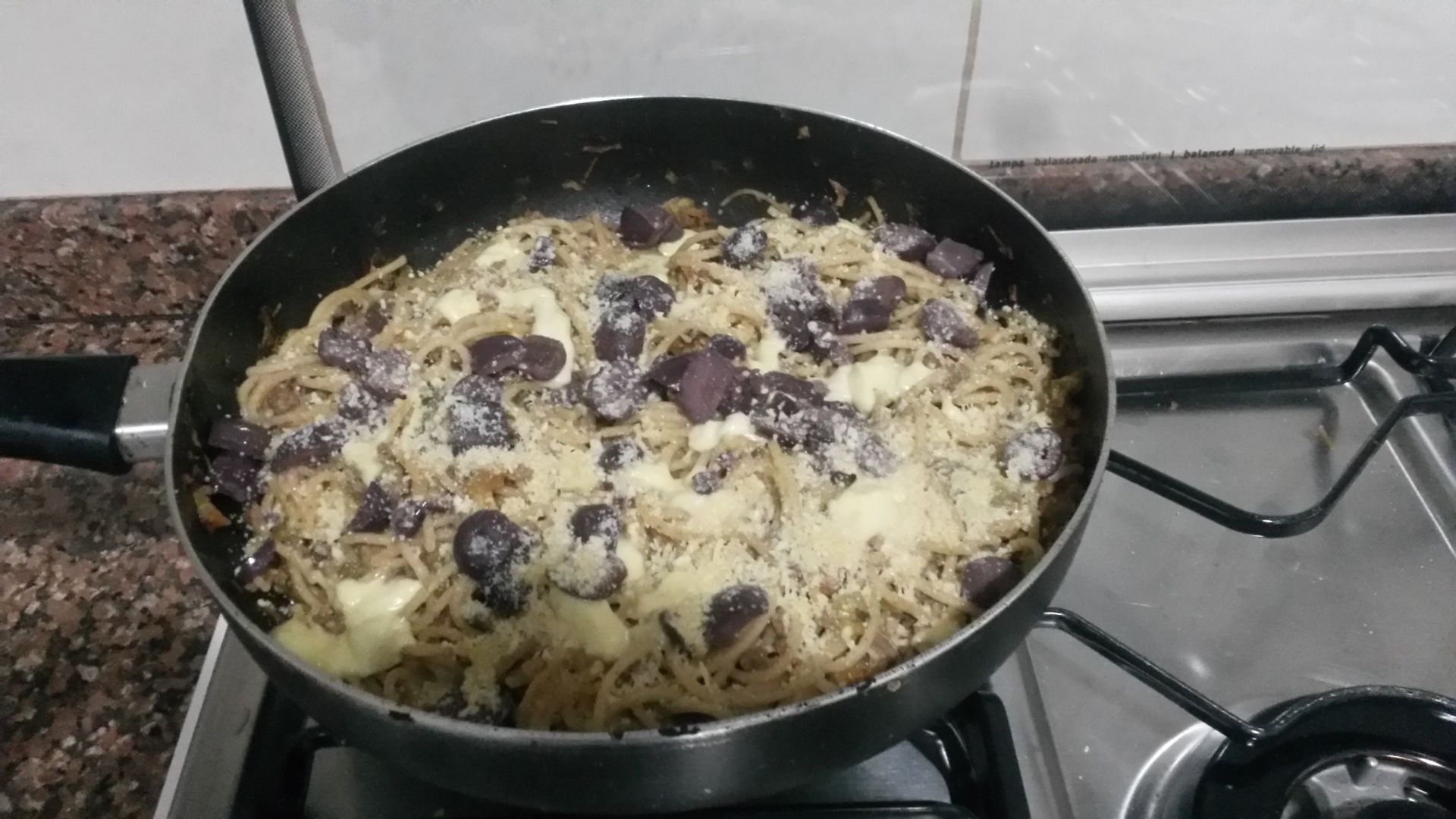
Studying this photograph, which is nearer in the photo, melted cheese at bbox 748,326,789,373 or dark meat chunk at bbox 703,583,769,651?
dark meat chunk at bbox 703,583,769,651

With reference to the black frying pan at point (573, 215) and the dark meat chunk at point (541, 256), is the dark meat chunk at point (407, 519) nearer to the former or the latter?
the black frying pan at point (573, 215)

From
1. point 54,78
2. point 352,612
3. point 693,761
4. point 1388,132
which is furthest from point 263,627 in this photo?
point 1388,132

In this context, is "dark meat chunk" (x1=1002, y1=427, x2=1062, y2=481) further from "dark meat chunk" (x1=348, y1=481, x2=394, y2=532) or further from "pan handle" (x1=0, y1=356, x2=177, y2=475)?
"pan handle" (x1=0, y1=356, x2=177, y2=475)

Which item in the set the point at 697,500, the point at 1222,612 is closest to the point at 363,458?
the point at 697,500

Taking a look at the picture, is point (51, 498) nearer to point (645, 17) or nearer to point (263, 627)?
point (263, 627)

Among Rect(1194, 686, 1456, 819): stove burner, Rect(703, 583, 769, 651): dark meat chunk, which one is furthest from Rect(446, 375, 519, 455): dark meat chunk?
Rect(1194, 686, 1456, 819): stove burner

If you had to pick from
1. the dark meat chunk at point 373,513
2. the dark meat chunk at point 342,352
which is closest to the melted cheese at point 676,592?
the dark meat chunk at point 373,513
